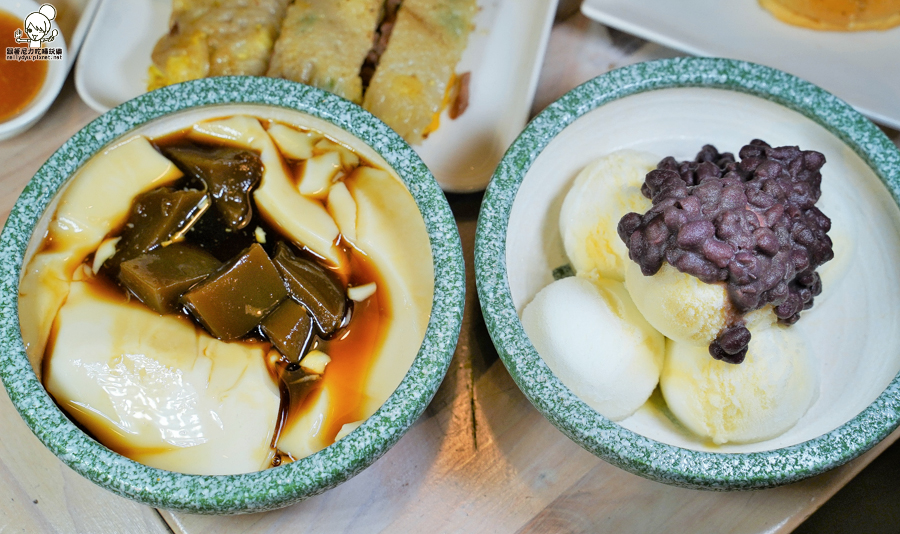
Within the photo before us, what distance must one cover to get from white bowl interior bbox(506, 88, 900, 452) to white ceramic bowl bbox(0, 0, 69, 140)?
45.9 inches

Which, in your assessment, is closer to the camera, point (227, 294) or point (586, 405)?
point (586, 405)

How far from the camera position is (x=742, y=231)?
3.46ft

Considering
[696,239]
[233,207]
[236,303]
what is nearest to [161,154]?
[233,207]

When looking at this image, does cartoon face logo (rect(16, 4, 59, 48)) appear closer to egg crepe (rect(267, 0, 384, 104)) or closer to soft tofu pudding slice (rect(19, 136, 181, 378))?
egg crepe (rect(267, 0, 384, 104))

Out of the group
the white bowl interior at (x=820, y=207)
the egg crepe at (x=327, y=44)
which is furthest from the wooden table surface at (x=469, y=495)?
the egg crepe at (x=327, y=44)

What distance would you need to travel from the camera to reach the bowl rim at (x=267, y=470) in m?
1.02

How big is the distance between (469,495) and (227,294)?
613mm

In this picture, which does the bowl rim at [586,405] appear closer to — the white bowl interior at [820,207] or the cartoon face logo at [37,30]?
the white bowl interior at [820,207]

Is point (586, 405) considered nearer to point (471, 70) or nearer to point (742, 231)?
point (742, 231)

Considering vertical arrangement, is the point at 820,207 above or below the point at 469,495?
above

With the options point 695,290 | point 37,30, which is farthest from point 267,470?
point 37,30

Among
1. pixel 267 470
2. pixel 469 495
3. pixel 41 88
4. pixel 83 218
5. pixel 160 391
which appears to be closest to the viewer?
pixel 267 470

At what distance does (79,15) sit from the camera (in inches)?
71.6

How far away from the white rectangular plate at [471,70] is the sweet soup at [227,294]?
368mm
